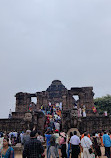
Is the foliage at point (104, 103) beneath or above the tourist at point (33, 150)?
above

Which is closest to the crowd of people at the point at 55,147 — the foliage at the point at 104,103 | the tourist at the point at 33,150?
the tourist at the point at 33,150

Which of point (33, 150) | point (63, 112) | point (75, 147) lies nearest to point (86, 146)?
point (75, 147)

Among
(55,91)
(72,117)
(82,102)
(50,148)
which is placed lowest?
(50,148)

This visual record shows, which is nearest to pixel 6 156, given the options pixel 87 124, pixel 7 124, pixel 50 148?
pixel 50 148

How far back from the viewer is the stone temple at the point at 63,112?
15.6m

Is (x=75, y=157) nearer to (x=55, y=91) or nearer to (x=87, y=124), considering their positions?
(x=87, y=124)

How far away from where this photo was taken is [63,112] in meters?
18.1

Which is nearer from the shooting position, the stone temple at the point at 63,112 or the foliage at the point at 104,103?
the stone temple at the point at 63,112

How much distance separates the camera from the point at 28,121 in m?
15.5

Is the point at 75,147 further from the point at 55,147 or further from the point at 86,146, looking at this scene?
the point at 55,147

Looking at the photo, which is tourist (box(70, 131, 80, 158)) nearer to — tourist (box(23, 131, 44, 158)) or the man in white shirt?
the man in white shirt

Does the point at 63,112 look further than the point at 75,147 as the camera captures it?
Yes

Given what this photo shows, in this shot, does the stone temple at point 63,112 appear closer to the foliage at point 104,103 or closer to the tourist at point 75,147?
the tourist at point 75,147

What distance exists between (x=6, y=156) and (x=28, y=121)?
11726 mm
